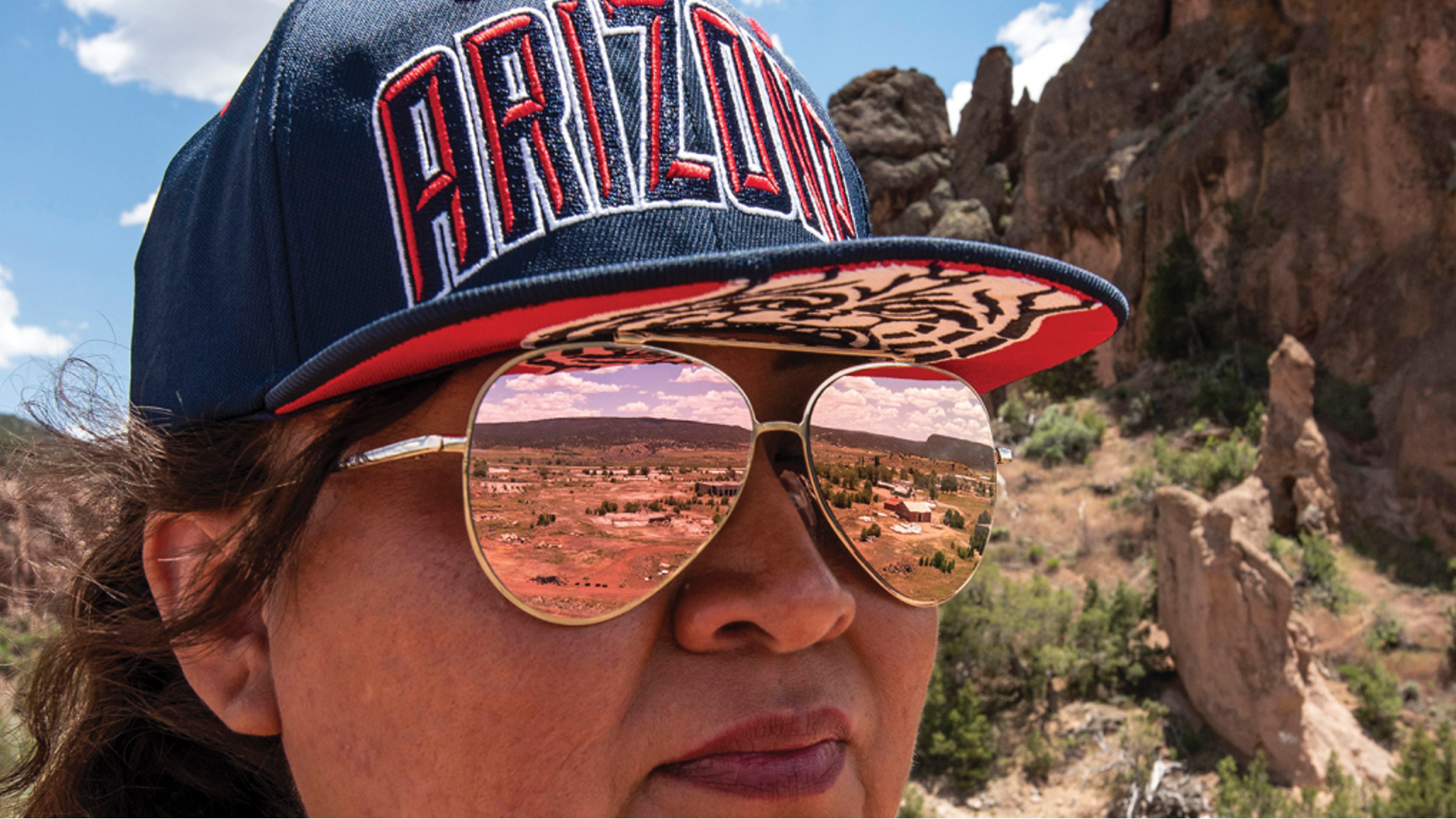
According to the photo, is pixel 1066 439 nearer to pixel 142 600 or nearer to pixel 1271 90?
pixel 1271 90

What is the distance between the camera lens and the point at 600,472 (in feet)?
2.88

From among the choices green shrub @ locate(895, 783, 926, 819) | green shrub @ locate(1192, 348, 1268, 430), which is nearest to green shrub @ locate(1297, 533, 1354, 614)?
green shrub @ locate(1192, 348, 1268, 430)

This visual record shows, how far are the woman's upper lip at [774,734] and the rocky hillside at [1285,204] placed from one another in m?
14.7

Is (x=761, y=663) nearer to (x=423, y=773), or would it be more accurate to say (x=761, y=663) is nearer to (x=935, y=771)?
(x=423, y=773)

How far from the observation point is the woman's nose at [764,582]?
869mm

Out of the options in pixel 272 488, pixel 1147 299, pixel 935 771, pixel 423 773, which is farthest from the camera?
pixel 1147 299

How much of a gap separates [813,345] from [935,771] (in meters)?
10.0

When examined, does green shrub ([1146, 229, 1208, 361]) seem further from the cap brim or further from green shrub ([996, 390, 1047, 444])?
the cap brim

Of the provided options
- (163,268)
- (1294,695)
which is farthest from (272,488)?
(1294,695)

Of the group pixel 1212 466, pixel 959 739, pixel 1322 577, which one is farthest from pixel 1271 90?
pixel 959 739

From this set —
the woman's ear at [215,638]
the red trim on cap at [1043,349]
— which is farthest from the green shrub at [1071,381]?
the woman's ear at [215,638]

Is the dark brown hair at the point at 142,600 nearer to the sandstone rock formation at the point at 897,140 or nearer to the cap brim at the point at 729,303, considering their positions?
the cap brim at the point at 729,303

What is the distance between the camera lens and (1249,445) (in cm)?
1441

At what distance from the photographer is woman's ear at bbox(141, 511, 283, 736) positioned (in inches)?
38.3
